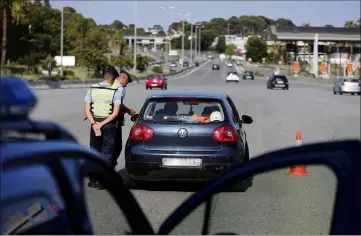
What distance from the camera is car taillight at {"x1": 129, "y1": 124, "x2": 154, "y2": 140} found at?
948 cm

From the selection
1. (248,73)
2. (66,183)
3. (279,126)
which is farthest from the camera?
(248,73)

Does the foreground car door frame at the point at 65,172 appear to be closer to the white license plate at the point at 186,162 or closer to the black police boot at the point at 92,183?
the black police boot at the point at 92,183

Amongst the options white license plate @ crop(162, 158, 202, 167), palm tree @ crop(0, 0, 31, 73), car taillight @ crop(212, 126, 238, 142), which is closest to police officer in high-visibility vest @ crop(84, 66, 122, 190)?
white license plate @ crop(162, 158, 202, 167)

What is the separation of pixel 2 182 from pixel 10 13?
5231 centimetres

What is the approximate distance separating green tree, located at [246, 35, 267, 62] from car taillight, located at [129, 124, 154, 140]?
165m

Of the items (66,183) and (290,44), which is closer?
(66,183)

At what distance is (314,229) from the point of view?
439 cm

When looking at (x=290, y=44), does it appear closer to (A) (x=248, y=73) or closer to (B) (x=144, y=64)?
(A) (x=248, y=73)

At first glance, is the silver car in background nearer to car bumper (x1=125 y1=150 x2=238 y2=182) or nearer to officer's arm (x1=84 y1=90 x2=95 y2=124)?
car bumper (x1=125 y1=150 x2=238 y2=182)

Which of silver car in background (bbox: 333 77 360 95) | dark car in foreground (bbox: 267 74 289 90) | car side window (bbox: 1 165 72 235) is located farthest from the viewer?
dark car in foreground (bbox: 267 74 289 90)

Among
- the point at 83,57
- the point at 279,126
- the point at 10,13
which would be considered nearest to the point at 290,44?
the point at 83,57

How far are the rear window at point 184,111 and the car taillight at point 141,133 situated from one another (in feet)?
0.50

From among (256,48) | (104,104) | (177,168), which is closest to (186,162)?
(177,168)

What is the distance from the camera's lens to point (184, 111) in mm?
9992
